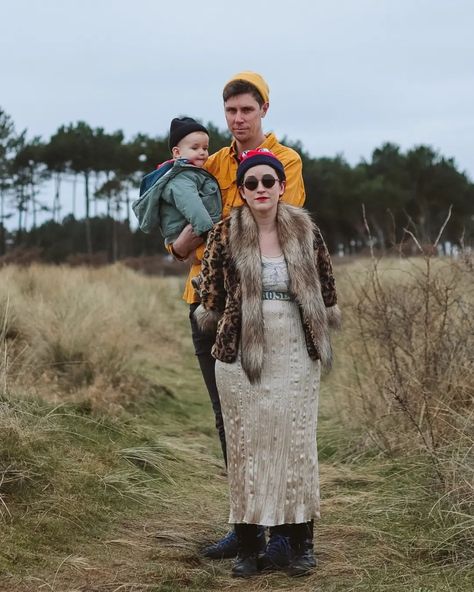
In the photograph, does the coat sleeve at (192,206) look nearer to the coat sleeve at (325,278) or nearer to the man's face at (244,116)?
the man's face at (244,116)

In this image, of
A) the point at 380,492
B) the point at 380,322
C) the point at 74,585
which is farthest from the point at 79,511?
the point at 380,322

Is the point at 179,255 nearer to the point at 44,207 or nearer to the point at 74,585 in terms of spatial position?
the point at 74,585

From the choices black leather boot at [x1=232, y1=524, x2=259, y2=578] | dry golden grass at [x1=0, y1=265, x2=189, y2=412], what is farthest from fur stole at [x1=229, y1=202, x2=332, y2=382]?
dry golden grass at [x1=0, y1=265, x2=189, y2=412]

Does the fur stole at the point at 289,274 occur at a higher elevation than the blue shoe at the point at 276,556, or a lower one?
higher

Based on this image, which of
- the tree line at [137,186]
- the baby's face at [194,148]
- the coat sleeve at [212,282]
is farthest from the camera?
the tree line at [137,186]

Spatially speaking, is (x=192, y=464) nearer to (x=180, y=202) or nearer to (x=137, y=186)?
(x=180, y=202)

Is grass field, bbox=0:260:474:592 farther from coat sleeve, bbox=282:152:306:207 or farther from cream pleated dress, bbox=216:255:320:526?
coat sleeve, bbox=282:152:306:207

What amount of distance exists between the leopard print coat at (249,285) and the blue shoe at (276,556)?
78 centimetres

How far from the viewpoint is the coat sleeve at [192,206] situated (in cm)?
410

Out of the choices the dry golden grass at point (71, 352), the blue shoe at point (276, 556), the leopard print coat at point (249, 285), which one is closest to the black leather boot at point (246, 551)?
the blue shoe at point (276, 556)

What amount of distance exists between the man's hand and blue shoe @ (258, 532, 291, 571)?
4.34 ft

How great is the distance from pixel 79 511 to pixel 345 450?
2507mm

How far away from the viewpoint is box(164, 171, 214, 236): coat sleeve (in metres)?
4.10

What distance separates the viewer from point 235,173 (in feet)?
14.1
